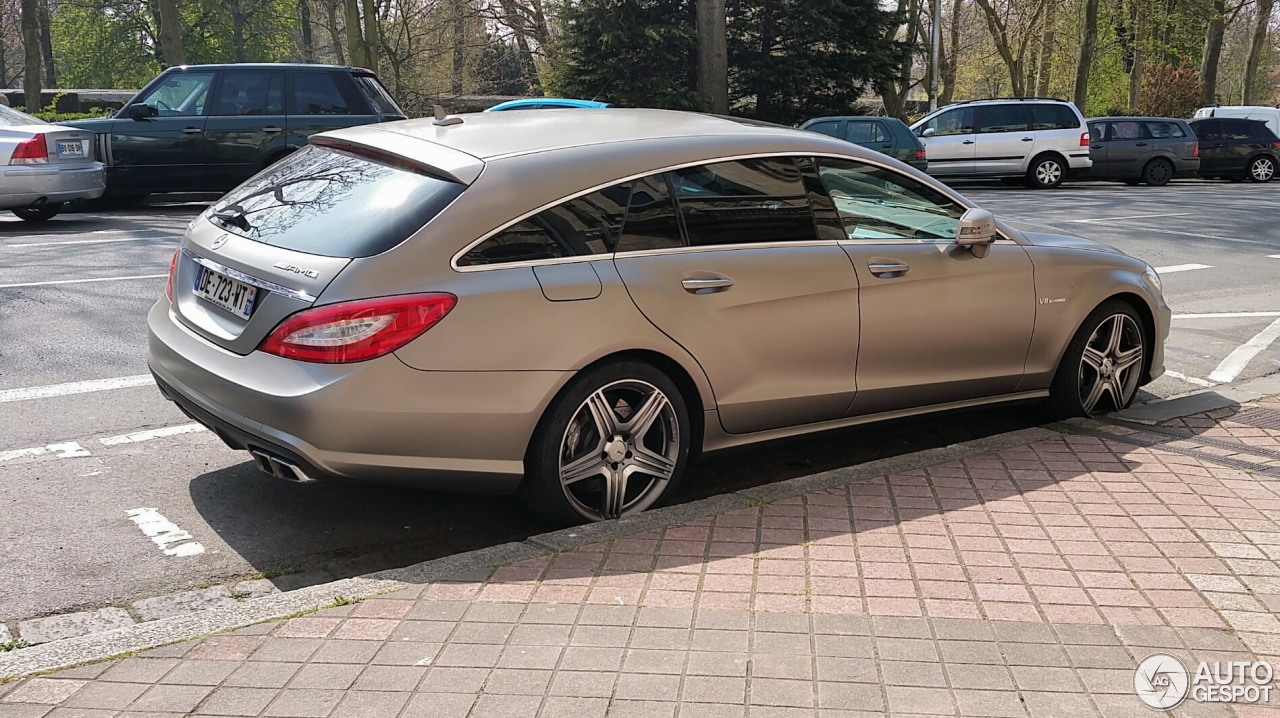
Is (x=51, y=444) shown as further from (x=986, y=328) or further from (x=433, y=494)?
(x=986, y=328)

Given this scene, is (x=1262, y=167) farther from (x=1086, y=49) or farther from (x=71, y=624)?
(x=71, y=624)

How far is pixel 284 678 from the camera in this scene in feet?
10.5

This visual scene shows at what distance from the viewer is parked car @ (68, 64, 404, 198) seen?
14641 millimetres

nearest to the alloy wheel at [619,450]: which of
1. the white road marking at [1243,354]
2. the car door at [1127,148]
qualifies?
the white road marking at [1243,354]

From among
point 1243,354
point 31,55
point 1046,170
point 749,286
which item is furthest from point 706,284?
point 31,55

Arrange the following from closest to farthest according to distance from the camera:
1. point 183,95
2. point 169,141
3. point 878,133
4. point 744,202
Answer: point 744,202, point 169,141, point 183,95, point 878,133

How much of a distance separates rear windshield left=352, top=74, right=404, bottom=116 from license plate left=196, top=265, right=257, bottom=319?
10958 mm

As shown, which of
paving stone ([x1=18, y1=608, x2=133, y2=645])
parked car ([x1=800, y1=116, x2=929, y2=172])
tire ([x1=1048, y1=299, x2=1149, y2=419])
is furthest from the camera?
parked car ([x1=800, y1=116, x2=929, y2=172])

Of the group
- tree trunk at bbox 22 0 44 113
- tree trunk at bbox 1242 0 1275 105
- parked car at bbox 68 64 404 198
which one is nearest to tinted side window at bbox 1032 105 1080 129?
parked car at bbox 68 64 404 198

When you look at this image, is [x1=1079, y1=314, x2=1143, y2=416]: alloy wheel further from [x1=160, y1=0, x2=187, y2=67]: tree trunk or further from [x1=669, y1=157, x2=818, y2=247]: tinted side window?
[x1=160, y1=0, x2=187, y2=67]: tree trunk

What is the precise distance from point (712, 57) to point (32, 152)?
644 inches

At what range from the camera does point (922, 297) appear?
5320 millimetres

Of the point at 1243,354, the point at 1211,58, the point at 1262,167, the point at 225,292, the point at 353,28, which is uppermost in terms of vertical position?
the point at 353,28

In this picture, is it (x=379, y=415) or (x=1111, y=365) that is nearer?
(x=379, y=415)
